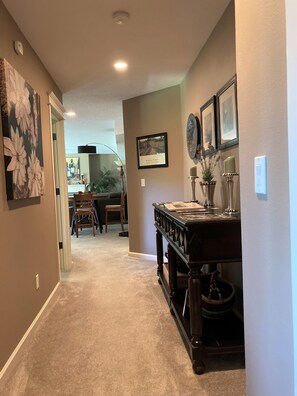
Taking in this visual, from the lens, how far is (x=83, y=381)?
172 cm

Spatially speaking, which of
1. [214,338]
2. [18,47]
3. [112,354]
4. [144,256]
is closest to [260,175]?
[214,338]

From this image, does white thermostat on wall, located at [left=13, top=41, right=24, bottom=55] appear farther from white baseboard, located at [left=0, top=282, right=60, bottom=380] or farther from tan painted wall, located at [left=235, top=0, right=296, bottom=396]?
white baseboard, located at [left=0, top=282, right=60, bottom=380]

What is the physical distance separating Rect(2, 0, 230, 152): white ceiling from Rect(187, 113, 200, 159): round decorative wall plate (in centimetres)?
58

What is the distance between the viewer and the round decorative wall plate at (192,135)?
121 inches

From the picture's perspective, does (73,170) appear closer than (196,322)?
No

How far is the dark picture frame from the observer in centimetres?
406

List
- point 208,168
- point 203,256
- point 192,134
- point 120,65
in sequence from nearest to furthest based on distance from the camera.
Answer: point 203,256
point 208,168
point 120,65
point 192,134

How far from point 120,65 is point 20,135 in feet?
4.90

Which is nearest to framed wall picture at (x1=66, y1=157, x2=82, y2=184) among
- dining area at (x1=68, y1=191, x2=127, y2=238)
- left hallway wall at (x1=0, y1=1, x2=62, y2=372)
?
dining area at (x1=68, y1=191, x2=127, y2=238)

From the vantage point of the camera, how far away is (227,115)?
2.24 m

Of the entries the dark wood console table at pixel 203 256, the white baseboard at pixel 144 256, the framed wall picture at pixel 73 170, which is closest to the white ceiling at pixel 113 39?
the dark wood console table at pixel 203 256

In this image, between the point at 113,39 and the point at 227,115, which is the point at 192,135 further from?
the point at 113,39

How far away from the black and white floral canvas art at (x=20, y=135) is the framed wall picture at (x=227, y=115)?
1470mm

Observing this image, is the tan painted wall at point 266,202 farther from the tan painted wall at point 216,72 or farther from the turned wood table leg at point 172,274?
the turned wood table leg at point 172,274
